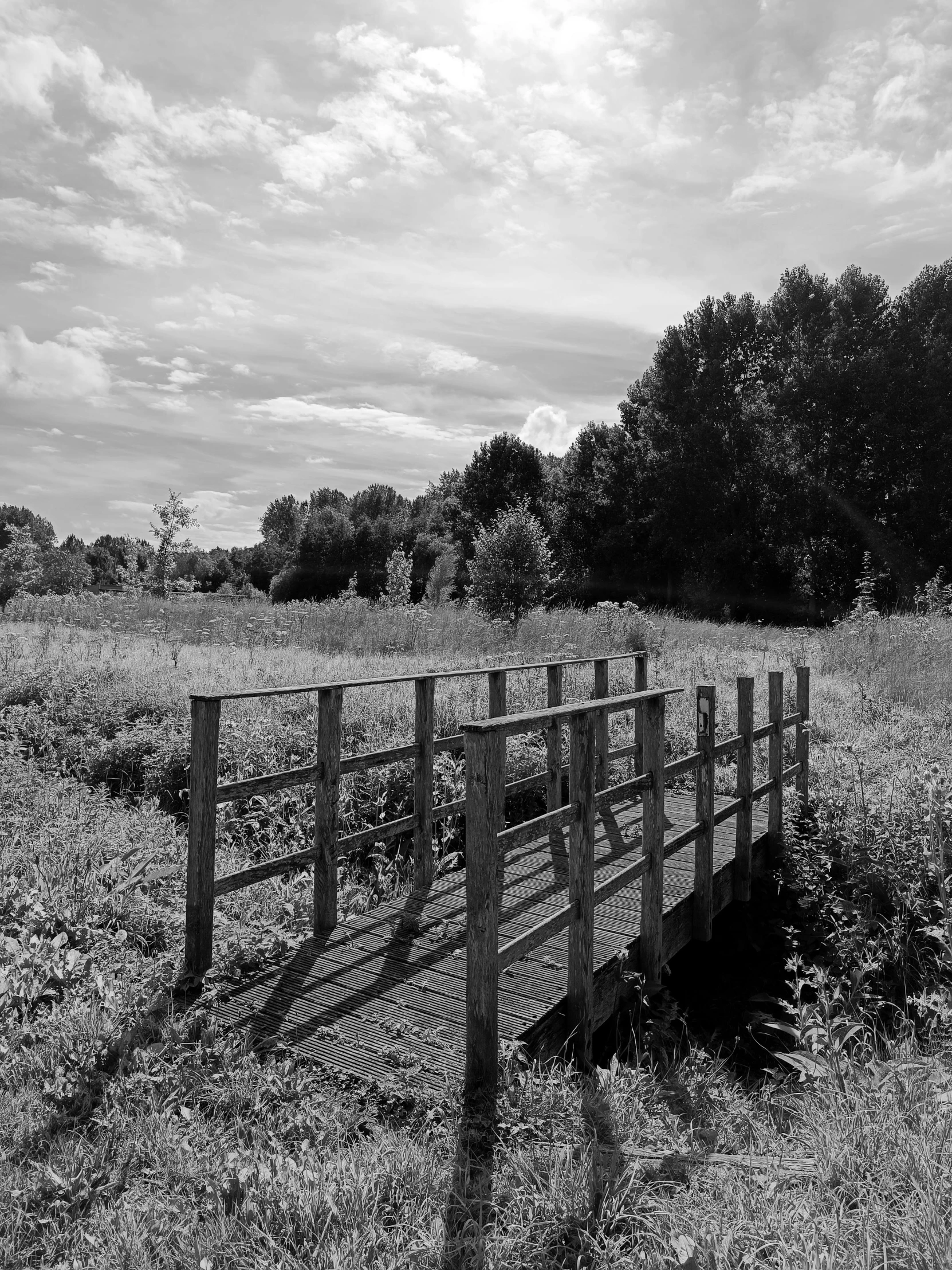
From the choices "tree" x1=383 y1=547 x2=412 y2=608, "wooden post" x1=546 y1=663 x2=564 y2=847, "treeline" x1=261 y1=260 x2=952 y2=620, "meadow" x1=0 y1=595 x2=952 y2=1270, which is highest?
"treeline" x1=261 y1=260 x2=952 y2=620

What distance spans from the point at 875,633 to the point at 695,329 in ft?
Answer: 83.0

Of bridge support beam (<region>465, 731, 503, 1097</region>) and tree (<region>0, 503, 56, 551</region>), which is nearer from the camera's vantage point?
bridge support beam (<region>465, 731, 503, 1097</region>)

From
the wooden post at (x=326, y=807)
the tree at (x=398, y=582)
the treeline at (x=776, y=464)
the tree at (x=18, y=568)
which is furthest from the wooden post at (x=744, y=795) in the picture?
the tree at (x=18, y=568)

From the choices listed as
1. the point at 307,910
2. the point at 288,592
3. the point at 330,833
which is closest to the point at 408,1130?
the point at 330,833

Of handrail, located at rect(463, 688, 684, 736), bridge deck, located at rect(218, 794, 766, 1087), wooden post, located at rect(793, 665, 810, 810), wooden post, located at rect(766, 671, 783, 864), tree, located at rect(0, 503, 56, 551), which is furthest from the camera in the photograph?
tree, located at rect(0, 503, 56, 551)

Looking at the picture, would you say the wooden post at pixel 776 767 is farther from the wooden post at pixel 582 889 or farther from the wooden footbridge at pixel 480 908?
the wooden post at pixel 582 889

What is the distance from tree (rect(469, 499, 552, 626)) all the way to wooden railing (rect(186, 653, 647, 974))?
1329 centimetres

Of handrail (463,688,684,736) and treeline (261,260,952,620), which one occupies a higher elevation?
treeline (261,260,952,620)

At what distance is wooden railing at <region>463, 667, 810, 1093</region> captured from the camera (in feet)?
11.3

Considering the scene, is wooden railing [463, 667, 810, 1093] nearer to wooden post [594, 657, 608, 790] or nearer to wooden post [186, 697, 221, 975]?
wooden post [594, 657, 608, 790]

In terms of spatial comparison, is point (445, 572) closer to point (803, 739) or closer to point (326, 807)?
point (803, 739)

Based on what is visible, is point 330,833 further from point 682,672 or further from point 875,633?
point 875,633

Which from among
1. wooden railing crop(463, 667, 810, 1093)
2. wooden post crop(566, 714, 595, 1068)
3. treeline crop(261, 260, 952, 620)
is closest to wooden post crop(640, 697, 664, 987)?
wooden railing crop(463, 667, 810, 1093)

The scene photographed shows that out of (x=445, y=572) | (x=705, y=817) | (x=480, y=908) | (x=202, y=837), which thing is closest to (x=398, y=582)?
(x=445, y=572)
